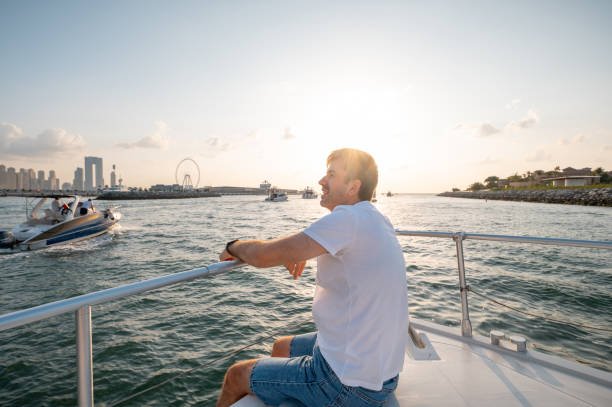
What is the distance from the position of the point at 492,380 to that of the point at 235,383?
1.71 metres

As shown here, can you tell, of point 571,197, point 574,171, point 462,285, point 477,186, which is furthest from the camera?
point 477,186

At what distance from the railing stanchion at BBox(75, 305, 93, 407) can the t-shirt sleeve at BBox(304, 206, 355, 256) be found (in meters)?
0.95

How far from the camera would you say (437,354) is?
244cm

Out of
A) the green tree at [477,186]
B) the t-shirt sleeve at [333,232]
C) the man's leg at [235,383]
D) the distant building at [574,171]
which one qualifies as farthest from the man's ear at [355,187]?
the green tree at [477,186]

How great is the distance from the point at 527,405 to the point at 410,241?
18082mm

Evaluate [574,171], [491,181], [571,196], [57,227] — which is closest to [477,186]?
[491,181]

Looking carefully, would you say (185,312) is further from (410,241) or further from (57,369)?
(410,241)

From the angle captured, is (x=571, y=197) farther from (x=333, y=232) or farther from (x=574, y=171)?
(x=574, y=171)

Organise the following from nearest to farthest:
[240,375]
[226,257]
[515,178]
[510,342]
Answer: [240,375], [226,257], [510,342], [515,178]

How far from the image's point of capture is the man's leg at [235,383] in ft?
5.46

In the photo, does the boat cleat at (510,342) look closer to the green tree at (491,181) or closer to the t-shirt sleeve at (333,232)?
the t-shirt sleeve at (333,232)

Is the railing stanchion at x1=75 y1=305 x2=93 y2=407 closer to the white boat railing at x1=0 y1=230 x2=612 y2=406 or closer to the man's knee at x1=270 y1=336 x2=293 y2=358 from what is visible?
the white boat railing at x1=0 y1=230 x2=612 y2=406

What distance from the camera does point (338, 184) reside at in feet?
5.66

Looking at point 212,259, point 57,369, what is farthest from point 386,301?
point 212,259
